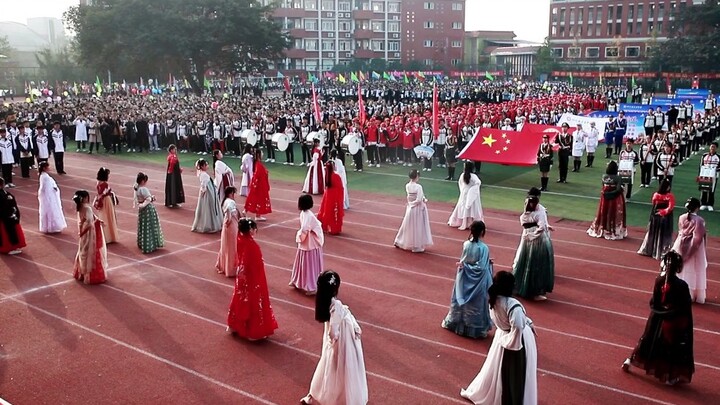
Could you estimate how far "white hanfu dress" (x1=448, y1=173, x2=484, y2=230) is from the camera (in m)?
14.7

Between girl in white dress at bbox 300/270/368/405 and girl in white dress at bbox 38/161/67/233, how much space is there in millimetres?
10472

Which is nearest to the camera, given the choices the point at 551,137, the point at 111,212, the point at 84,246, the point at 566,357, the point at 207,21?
the point at 566,357

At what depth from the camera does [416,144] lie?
24.8m

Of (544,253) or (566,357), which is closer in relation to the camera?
(566,357)

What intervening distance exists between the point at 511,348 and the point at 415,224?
6683 mm

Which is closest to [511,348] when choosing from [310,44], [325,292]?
[325,292]

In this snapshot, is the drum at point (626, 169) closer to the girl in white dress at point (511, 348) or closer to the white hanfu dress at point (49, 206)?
the girl in white dress at point (511, 348)

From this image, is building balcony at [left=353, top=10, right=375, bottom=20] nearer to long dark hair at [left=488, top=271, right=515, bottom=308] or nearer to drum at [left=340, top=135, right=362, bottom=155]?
drum at [left=340, top=135, right=362, bottom=155]

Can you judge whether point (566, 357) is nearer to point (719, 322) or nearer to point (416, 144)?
point (719, 322)

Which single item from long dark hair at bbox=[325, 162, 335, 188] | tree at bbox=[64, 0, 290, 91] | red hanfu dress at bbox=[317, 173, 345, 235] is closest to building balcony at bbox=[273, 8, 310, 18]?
tree at bbox=[64, 0, 290, 91]

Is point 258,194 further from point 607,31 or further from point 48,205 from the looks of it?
point 607,31

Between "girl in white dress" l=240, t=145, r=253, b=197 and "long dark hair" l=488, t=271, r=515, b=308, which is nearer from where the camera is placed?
"long dark hair" l=488, t=271, r=515, b=308

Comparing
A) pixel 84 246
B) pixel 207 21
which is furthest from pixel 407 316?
pixel 207 21

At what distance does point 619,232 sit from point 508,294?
8.79 m
